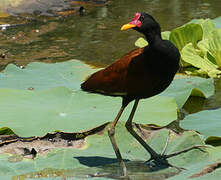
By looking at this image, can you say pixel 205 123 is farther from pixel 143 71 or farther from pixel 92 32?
pixel 92 32

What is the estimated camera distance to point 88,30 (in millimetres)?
5996

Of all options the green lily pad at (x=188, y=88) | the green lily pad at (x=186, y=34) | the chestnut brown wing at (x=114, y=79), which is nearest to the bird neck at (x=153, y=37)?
the chestnut brown wing at (x=114, y=79)

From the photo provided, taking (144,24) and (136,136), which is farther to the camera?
(136,136)

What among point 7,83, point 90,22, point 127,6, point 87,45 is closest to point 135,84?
point 7,83

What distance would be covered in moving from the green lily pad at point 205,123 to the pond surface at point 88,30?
1071 mm

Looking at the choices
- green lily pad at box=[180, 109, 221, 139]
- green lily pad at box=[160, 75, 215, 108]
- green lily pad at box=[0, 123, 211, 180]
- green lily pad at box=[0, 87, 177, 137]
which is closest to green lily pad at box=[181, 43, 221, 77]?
green lily pad at box=[160, 75, 215, 108]

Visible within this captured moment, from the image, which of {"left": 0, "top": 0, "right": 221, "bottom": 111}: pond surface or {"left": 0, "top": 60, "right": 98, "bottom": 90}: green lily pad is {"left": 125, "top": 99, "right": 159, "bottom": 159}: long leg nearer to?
{"left": 0, "top": 60, "right": 98, "bottom": 90}: green lily pad

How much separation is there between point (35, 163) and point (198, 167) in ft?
2.25

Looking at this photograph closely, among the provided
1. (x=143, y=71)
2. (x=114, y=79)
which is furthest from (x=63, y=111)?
(x=143, y=71)

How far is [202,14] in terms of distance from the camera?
252 inches

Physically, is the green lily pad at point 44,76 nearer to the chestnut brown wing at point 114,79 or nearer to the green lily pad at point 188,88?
the green lily pad at point 188,88

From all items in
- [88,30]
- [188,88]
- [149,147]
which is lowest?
[88,30]

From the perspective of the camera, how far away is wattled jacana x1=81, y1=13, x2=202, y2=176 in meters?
2.18

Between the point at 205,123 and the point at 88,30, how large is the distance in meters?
3.29
